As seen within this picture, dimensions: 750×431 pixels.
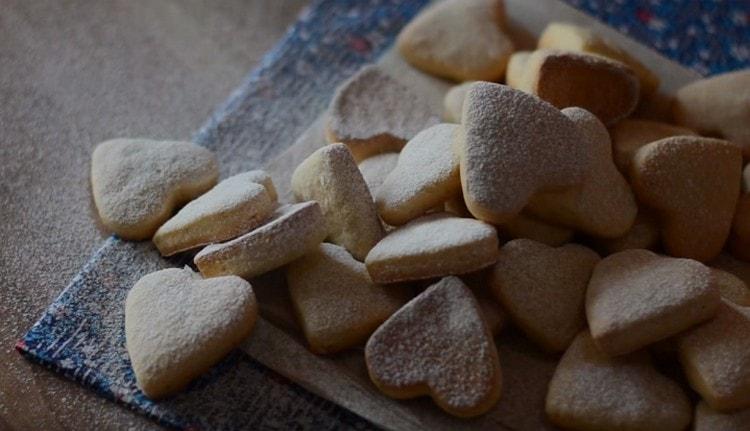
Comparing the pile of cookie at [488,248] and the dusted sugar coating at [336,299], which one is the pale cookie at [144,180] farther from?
the dusted sugar coating at [336,299]

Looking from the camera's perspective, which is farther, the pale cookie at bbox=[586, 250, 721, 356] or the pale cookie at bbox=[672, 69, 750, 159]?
the pale cookie at bbox=[672, 69, 750, 159]

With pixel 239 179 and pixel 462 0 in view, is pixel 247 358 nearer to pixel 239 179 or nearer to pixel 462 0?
pixel 239 179

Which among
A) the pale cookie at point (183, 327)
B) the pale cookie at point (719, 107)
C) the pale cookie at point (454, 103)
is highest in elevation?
the pale cookie at point (183, 327)

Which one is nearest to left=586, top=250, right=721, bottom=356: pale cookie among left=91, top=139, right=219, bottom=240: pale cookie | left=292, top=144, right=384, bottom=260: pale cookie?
left=292, top=144, right=384, bottom=260: pale cookie

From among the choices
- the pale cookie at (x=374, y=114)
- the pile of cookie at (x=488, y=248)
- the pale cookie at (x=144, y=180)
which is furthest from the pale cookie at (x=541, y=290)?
the pale cookie at (x=144, y=180)

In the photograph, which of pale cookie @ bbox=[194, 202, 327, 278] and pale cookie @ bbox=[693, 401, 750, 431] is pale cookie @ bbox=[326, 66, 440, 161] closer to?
pale cookie @ bbox=[194, 202, 327, 278]

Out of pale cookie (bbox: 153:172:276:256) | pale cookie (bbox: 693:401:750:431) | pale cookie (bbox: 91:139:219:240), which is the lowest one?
pale cookie (bbox: 693:401:750:431)

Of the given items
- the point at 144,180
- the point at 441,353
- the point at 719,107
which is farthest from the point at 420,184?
the point at 719,107
